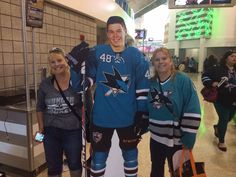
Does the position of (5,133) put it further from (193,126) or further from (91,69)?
(193,126)

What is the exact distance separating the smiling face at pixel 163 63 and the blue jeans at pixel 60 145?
0.85 metres

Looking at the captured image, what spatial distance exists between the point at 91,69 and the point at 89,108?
14.9 inches

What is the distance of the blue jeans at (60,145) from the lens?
6.50ft

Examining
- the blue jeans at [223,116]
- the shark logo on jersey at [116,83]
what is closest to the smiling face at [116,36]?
the shark logo on jersey at [116,83]

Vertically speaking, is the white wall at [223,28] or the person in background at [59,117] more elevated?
the white wall at [223,28]

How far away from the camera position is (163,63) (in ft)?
6.27

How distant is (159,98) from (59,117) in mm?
838

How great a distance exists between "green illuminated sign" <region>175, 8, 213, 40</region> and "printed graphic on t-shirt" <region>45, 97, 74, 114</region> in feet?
61.7

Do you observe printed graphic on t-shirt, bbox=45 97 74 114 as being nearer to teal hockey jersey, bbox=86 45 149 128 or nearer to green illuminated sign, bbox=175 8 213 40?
teal hockey jersey, bbox=86 45 149 128

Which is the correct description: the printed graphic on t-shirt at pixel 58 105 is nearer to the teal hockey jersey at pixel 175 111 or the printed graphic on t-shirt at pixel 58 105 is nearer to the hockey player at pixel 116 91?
the hockey player at pixel 116 91

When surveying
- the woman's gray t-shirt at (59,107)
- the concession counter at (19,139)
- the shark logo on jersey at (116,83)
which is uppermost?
the shark logo on jersey at (116,83)

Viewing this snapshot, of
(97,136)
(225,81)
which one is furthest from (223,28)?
(97,136)

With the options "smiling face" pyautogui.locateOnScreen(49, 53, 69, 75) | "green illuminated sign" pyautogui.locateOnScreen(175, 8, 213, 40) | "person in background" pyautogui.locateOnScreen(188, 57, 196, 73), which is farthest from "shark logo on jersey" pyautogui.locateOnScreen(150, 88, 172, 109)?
"person in background" pyautogui.locateOnScreen(188, 57, 196, 73)

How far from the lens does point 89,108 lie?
1.97 metres
